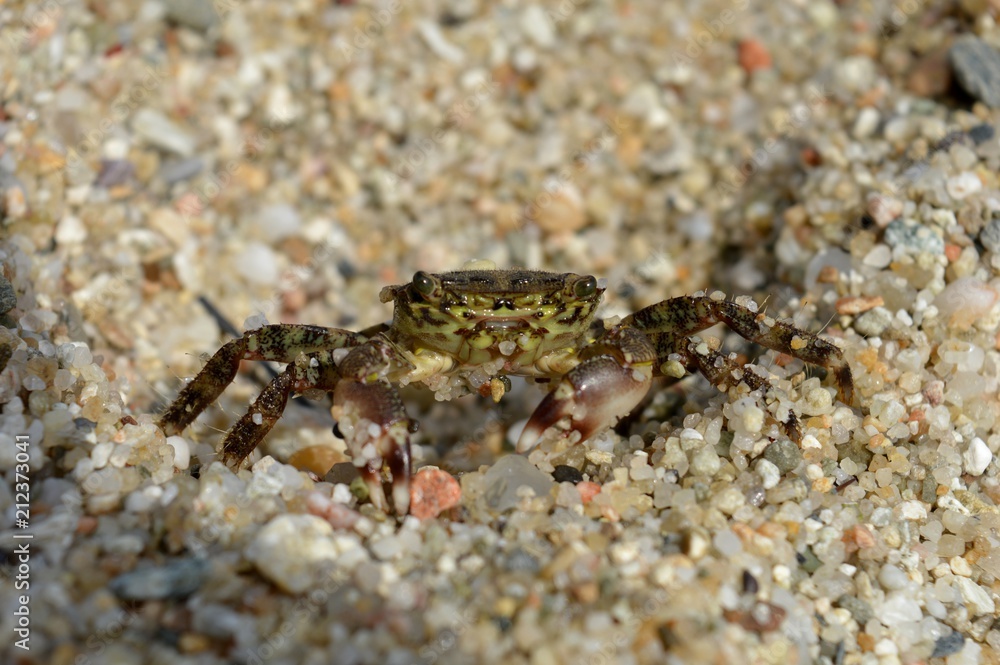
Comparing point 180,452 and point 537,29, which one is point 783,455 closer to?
point 180,452

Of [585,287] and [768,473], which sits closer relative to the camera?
[768,473]

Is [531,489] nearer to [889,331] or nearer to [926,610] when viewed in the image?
[926,610]

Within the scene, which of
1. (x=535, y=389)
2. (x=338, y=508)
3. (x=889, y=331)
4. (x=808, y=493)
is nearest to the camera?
(x=338, y=508)

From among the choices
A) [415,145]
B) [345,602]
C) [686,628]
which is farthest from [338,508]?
[415,145]

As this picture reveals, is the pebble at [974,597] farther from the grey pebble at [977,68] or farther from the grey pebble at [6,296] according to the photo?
the grey pebble at [6,296]

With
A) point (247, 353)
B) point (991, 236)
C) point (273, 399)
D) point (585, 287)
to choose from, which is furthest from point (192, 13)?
point (991, 236)

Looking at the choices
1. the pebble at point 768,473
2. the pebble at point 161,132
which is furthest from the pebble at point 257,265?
the pebble at point 768,473

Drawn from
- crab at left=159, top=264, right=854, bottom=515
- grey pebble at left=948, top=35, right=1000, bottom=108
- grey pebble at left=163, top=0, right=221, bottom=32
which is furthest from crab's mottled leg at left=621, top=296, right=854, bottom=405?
grey pebble at left=163, top=0, right=221, bottom=32
